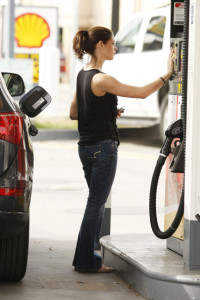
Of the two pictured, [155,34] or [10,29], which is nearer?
[155,34]

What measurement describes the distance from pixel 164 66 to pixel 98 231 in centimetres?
892

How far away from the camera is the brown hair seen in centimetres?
695

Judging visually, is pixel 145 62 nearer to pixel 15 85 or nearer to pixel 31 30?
pixel 31 30

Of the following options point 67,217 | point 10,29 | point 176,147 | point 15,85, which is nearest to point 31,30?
point 10,29

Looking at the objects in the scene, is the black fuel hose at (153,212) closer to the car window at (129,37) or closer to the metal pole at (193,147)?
the metal pole at (193,147)

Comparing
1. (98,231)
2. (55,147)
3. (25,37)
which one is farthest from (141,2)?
(98,231)

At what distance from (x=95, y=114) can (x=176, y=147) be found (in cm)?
73

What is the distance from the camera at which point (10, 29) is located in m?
19.6

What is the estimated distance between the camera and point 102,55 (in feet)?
22.8

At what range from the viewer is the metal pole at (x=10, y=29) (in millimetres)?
19516

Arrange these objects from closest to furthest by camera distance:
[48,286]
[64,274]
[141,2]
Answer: [48,286], [64,274], [141,2]

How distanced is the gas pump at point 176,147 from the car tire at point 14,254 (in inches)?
35.7

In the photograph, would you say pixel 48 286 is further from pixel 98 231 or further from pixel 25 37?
pixel 25 37

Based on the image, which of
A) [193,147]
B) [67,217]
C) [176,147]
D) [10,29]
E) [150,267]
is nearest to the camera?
[193,147]
